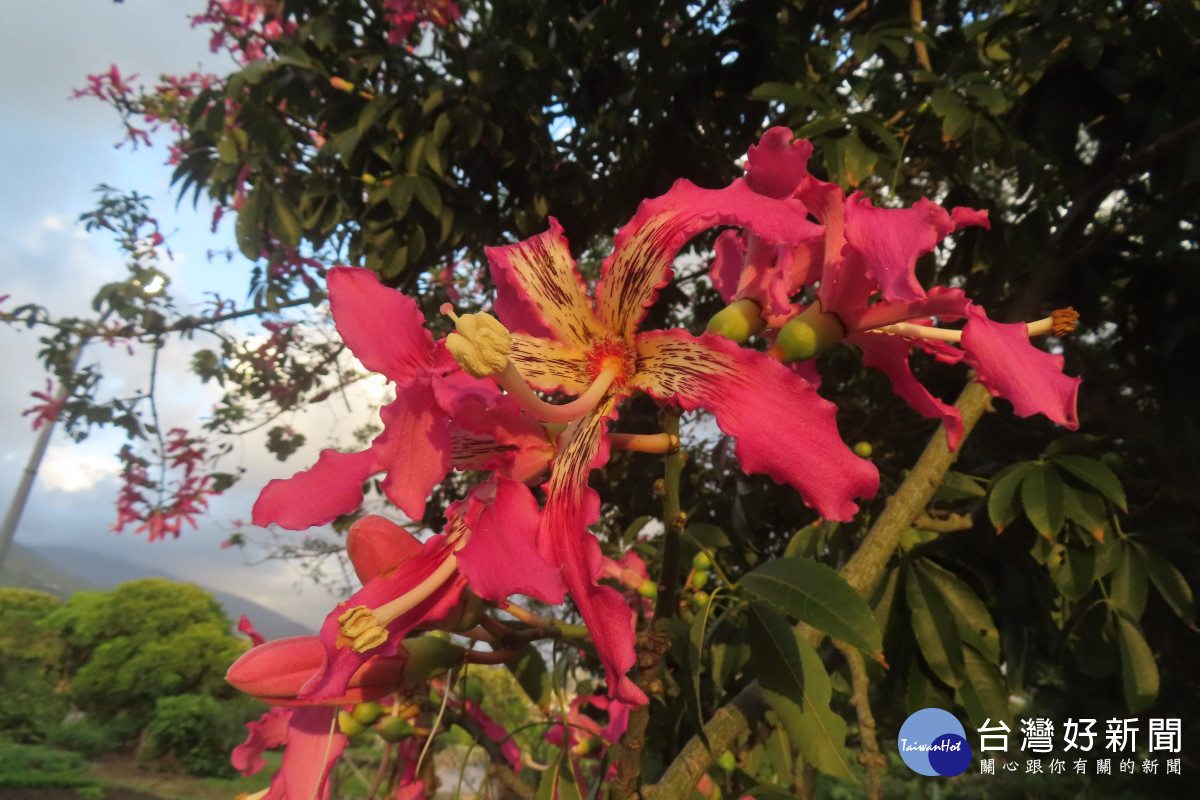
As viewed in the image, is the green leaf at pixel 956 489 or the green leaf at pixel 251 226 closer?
the green leaf at pixel 956 489

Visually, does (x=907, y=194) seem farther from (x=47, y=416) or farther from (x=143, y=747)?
(x=143, y=747)

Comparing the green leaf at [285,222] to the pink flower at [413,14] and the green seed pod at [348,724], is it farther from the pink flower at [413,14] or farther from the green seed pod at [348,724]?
the green seed pod at [348,724]

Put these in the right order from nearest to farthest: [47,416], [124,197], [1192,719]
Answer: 1. [1192,719]
2. [47,416]
3. [124,197]

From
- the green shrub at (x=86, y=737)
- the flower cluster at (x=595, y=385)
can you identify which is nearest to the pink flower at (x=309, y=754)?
the flower cluster at (x=595, y=385)

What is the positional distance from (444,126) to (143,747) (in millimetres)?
4330

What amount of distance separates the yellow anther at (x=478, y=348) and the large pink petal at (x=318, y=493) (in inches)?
2.8

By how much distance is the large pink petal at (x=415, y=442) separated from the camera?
35cm

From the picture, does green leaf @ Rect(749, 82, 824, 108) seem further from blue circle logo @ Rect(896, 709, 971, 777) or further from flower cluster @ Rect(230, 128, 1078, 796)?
blue circle logo @ Rect(896, 709, 971, 777)

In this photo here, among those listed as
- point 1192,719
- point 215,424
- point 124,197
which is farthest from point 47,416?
point 1192,719

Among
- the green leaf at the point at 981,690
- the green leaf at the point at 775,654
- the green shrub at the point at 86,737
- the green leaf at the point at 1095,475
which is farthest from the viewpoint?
the green shrub at the point at 86,737

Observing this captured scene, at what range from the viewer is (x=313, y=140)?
6.22ft

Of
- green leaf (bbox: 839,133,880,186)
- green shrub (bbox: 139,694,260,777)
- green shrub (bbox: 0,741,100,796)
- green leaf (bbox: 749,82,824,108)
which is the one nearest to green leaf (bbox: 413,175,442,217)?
green leaf (bbox: 749,82,824,108)

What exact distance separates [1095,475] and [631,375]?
96 centimetres

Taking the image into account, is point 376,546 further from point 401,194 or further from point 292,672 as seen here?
point 401,194
